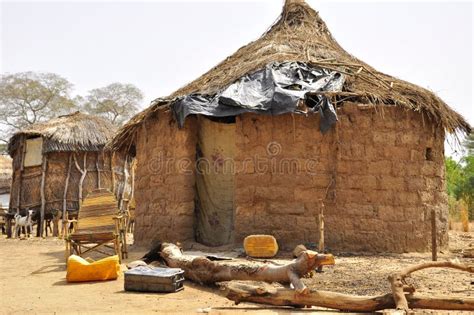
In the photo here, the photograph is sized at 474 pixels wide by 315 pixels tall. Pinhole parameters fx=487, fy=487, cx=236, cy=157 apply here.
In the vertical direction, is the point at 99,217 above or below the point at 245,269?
above

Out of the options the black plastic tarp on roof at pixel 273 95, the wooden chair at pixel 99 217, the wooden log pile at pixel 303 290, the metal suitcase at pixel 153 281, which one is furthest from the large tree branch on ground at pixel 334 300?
the black plastic tarp on roof at pixel 273 95

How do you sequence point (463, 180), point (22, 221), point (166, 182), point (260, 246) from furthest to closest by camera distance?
point (463, 180), point (22, 221), point (166, 182), point (260, 246)

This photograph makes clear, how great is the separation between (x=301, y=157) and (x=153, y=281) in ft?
12.3

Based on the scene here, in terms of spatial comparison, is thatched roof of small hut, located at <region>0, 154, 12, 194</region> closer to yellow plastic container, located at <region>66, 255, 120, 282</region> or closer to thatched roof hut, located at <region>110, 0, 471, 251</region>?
thatched roof hut, located at <region>110, 0, 471, 251</region>

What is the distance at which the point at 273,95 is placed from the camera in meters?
7.83

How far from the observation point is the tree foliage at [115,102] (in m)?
30.0

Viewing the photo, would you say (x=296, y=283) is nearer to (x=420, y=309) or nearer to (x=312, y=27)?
(x=420, y=309)

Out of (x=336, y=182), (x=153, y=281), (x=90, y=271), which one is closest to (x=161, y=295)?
(x=153, y=281)

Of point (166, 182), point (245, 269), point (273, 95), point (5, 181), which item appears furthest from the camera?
point (5, 181)

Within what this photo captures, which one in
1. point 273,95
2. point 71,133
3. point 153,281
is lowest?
point 153,281

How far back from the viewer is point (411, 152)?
8250 millimetres

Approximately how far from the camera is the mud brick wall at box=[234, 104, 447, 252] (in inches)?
308

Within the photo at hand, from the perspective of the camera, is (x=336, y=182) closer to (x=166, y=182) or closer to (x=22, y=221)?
(x=166, y=182)

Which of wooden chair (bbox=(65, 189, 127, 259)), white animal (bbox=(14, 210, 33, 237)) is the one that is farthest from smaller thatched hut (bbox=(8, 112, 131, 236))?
wooden chair (bbox=(65, 189, 127, 259))
